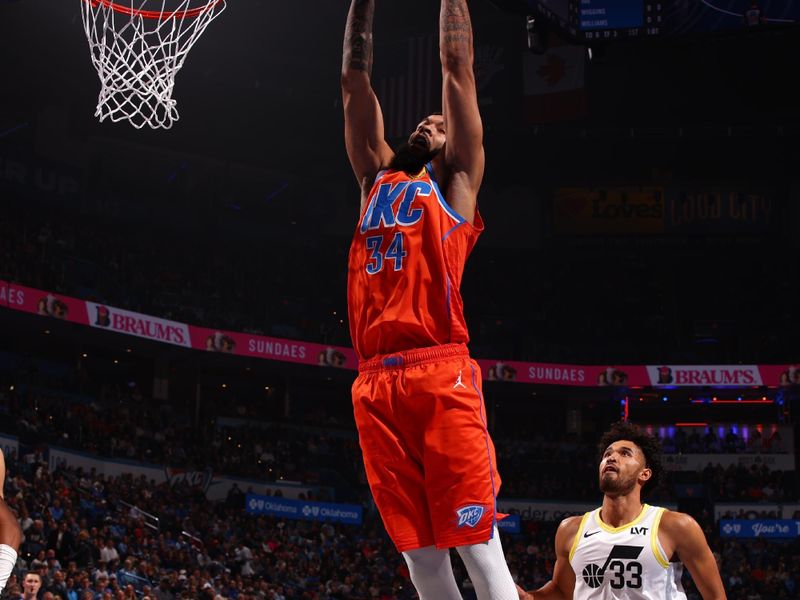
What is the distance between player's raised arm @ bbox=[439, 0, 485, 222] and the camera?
4.30m

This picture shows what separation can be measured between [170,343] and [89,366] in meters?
3.55

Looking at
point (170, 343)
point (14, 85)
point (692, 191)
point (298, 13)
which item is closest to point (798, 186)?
point (692, 191)

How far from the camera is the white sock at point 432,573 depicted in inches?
156

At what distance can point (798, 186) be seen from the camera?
35938 mm

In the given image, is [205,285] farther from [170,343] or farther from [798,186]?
[798,186]

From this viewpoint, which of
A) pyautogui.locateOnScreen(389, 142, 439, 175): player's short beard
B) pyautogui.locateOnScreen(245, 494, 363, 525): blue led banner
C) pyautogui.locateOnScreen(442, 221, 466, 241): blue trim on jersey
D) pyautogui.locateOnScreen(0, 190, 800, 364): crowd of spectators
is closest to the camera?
pyautogui.locateOnScreen(442, 221, 466, 241): blue trim on jersey

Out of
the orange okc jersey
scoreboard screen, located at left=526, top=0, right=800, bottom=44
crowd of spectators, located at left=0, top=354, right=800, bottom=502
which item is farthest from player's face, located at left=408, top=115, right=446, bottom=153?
crowd of spectators, located at left=0, top=354, right=800, bottom=502

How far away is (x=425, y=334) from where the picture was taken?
4.10 meters

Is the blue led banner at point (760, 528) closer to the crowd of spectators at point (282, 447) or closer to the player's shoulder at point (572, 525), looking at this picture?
the crowd of spectators at point (282, 447)

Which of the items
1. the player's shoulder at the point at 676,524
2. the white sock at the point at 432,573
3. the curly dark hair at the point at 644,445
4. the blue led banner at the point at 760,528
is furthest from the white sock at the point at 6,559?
the blue led banner at the point at 760,528

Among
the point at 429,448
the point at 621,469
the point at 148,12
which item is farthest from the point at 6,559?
the point at 148,12

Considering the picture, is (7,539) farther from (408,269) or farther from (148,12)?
(148,12)

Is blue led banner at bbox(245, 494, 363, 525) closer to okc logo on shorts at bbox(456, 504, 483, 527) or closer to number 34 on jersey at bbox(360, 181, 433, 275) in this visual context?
number 34 on jersey at bbox(360, 181, 433, 275)

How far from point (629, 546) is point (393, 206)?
2.25 meters
